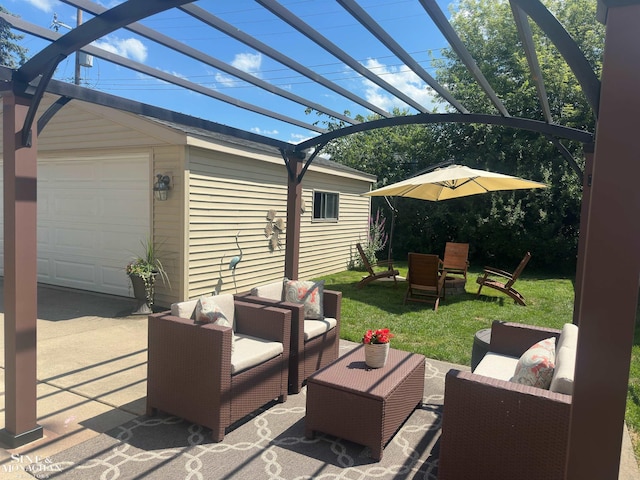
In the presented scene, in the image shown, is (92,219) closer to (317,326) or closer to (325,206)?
(325,206)

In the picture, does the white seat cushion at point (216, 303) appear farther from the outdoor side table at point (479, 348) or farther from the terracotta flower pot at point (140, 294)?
the terracotta flower pot at point (140, 294)

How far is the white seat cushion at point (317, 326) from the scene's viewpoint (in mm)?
3867

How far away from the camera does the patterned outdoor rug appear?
2512 mm

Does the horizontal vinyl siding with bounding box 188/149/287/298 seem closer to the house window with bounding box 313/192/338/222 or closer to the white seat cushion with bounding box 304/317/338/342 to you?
the house window with bounding box 313/192/338/222

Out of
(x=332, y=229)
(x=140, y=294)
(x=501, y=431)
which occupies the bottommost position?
(x=140, y=294)

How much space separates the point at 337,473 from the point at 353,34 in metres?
2.95

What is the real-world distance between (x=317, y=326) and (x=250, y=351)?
2.99 feet

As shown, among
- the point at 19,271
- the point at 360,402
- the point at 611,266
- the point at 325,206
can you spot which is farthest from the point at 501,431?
the point at 325,206

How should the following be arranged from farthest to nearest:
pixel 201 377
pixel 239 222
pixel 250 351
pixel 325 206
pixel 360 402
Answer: pixel 325 206 < pixel 239 222 < pixel 250 351 < pixel 201 377 < pixel 360 402

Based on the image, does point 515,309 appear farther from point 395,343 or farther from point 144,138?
point 144,138

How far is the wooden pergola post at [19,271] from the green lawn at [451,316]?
11.3ft

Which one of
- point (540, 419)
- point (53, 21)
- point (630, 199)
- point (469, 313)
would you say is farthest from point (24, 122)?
point (53, 21)

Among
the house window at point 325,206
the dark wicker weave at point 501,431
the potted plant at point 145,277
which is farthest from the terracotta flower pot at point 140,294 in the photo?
the dark wicker weave at point 501,431

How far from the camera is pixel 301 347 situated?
12.2 feet
